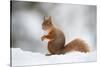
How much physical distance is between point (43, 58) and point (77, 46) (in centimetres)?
45

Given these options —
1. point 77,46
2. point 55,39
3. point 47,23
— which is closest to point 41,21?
point 47,23

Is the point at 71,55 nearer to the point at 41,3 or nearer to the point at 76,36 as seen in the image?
the point at 76,36

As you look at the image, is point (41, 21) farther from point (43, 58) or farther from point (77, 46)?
point (77, 46)

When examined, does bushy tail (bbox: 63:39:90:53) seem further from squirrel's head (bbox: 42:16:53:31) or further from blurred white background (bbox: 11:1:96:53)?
squirrel's head (bbox: 42:16:53:31)

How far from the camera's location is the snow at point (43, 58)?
2.11 metres

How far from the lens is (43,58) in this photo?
2209 millimetres

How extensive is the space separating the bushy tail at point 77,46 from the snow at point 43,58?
1.9 inches

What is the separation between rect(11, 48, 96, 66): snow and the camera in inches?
82.9

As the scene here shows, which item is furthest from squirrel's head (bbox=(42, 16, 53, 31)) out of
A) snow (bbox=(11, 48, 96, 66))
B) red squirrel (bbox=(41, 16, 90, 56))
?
snow (bbox=(11, 48, 96, 66))

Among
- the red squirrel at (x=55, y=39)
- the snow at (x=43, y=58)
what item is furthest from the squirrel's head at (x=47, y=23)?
the snow at (x=43, y=58)

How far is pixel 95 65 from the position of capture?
2449 millimetres

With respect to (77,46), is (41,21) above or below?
above
